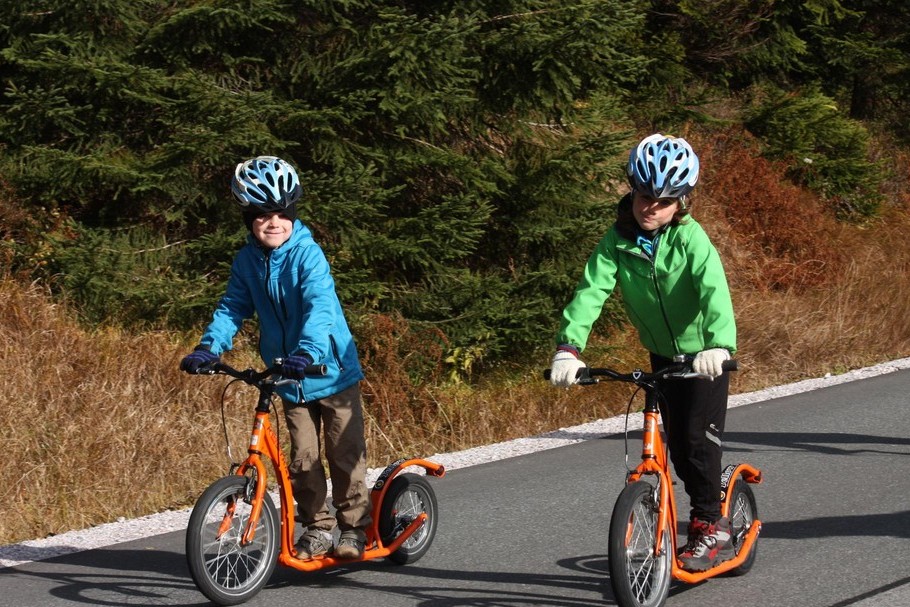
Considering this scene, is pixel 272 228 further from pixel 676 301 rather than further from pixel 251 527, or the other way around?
pixel 676 301

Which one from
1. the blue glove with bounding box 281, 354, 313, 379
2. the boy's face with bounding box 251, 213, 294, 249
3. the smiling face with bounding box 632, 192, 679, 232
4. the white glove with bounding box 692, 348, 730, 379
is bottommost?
the white glove with bounding box 692, 348, 730, 379

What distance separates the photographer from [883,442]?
8.37 m

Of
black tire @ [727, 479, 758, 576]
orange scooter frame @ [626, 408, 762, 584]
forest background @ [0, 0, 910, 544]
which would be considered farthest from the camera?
forest background @ [0, 0, 910, 544]

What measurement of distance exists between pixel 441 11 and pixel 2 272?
4289 mm

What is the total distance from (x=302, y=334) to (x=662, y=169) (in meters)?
1.57

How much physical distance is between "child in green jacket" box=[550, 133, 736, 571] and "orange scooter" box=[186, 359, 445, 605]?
48.0 inches

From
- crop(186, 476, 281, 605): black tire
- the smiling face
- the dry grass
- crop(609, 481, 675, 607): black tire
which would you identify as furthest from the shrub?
crop(186, 476, 281, 605): black tire

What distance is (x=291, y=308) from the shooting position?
5.23 metres

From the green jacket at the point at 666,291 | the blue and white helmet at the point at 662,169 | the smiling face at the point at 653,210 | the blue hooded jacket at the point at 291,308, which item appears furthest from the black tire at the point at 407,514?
the blue and white helmet at the point at 662,169

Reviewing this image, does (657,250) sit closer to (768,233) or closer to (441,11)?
(441,11)

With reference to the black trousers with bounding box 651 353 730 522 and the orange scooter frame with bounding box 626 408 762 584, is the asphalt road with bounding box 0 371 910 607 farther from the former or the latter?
the black trousers with bounding box 651 353 730 522

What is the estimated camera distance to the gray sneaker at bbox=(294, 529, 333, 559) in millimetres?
5230

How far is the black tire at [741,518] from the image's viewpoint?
17.4ft

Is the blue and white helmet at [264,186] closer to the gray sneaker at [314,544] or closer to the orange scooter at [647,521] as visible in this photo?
the gray sneaker at [314,544]
